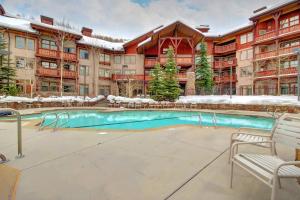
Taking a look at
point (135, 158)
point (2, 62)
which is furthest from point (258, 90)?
point (2, 62)

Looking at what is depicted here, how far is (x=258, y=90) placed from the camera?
25.5m

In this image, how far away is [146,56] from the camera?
1235 inches

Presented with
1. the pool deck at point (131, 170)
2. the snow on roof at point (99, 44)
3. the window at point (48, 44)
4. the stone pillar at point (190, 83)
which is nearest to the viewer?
the pool deck at point (131, 170)

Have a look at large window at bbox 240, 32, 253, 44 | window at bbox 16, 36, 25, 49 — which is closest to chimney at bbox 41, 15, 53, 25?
window at bbox 16, 36, 25, 49

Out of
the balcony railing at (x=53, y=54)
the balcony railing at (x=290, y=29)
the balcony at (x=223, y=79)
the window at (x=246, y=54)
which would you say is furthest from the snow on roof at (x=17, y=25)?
the balcony railing at (x=290, y=29)

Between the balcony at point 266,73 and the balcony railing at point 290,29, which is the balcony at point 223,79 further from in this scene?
the balcony railing at point 290,29

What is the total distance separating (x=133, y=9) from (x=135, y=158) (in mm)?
42295

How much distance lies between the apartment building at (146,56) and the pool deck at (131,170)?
19665 millimetres

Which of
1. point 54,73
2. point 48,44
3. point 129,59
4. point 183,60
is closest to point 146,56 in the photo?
point 129,59

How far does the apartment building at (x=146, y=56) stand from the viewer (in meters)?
23.4

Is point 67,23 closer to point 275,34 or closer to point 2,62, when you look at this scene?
point 2,62

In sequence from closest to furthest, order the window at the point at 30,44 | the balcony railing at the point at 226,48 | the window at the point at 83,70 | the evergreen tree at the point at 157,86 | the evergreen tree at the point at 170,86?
the evergreen tree at the point at 170,86, the evergreen tree at the point at 157,86, the window at the point at 30,44, the window at the point at 83,70, the balcony railing at the point at 226,48

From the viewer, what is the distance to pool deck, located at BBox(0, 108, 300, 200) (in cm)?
255

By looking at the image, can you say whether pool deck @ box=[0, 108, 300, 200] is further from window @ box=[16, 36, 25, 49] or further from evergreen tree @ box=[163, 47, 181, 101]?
window @ box=[16, 36, 25, 49]
